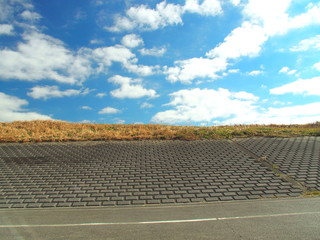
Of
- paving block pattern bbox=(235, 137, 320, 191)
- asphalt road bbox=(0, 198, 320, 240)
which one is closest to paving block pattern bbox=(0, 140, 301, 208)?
asphalt road bbox=(0, 198, 320, 240)

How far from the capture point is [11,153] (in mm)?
15766

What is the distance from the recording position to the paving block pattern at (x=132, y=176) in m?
8.88

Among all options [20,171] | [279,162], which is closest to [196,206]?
[279,162]

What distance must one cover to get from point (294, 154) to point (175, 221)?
33.8 feet

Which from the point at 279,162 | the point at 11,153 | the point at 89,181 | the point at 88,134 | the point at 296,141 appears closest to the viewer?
the point at 89,181

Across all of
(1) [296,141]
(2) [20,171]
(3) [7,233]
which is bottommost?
(3) [7,233]

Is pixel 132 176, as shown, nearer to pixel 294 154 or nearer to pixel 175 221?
pixel 175 221

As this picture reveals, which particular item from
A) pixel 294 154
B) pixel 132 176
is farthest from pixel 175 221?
pixel 294 154

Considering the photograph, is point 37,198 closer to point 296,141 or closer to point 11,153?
point 11,153

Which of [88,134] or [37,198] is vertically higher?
[88,134]

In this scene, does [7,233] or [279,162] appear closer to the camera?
[7,233]

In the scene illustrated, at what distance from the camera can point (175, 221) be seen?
22.0ft

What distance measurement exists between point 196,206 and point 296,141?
12.6 m

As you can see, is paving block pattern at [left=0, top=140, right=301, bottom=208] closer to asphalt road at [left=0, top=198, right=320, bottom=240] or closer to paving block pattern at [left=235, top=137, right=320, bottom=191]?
asphalt road at [left=0, top=198, right=320, bottom=240]
